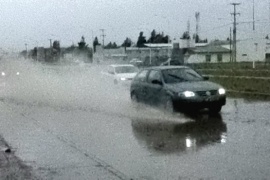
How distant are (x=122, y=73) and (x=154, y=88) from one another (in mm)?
17799

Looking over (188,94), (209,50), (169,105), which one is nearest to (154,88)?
(169,105)

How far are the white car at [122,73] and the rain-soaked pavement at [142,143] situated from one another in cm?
1476

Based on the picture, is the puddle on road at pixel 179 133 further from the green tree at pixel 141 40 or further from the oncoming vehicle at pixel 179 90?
the green tree at pixel 141 40

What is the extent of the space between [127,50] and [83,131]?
103 m

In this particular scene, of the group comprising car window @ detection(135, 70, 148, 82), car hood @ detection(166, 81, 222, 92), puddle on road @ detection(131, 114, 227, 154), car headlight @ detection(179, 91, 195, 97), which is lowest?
puddle on road @ detection(131, 114, 227, 154)

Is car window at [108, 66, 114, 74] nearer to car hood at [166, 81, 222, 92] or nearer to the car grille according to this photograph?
car hood at [166, 81, 222, 92]

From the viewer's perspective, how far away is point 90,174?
8961 mm

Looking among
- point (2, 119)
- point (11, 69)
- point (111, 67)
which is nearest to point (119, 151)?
point (2, 119)

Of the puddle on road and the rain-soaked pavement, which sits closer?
the rain-soaked pavement

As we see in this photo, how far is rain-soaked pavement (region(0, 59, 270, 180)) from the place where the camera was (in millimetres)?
9102

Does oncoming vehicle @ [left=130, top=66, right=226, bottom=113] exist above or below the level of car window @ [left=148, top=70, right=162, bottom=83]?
below

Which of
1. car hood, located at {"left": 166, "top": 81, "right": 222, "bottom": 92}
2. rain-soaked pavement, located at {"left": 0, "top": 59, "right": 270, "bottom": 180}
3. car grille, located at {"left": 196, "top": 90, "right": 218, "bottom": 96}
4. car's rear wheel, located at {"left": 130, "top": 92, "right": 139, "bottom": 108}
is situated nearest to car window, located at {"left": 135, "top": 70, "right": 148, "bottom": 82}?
car's rear wheel, located at {"left": 130, "top": 92, "right": 139, "bottom": 108}

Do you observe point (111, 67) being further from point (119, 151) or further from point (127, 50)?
point (127, 50)

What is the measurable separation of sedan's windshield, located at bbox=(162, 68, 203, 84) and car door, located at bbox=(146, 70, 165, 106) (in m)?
0.22
